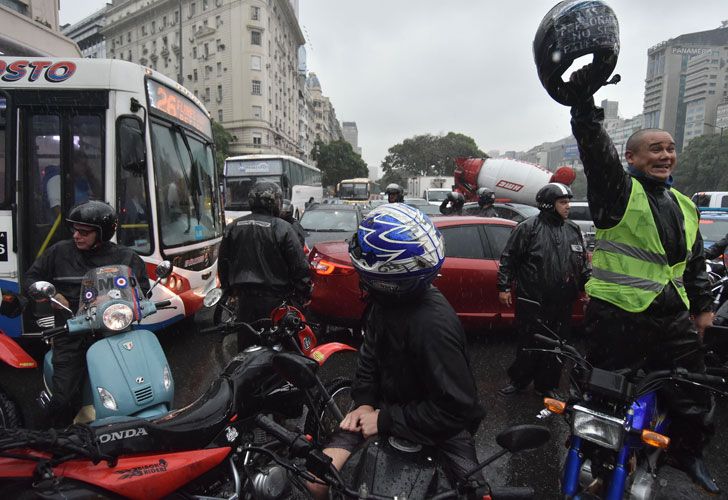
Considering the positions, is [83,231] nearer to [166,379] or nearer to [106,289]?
[106,289]

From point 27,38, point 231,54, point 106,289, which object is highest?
point 231,54

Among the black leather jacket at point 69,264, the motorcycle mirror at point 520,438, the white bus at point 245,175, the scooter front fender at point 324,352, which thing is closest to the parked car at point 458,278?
the scooter front fender at point 324,352

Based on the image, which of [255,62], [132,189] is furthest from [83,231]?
[255,62]

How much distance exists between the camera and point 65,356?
276 cm

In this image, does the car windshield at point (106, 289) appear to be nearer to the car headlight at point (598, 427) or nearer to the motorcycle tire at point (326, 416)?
the motorcycle tire at point (326, 416)

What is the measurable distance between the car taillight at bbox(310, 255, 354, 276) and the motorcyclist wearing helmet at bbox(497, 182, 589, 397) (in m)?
1.70

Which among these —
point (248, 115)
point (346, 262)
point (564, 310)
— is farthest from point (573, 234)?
point (248, 115)

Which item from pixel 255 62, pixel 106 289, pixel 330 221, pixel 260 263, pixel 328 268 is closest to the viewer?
pixel 106 289

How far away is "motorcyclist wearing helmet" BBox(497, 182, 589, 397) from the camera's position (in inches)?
147

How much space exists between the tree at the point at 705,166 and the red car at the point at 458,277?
43421 mm

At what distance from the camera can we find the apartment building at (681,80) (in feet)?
258

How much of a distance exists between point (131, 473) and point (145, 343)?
3.01 ft

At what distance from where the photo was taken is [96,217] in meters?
2.91

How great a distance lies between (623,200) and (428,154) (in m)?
64.5
